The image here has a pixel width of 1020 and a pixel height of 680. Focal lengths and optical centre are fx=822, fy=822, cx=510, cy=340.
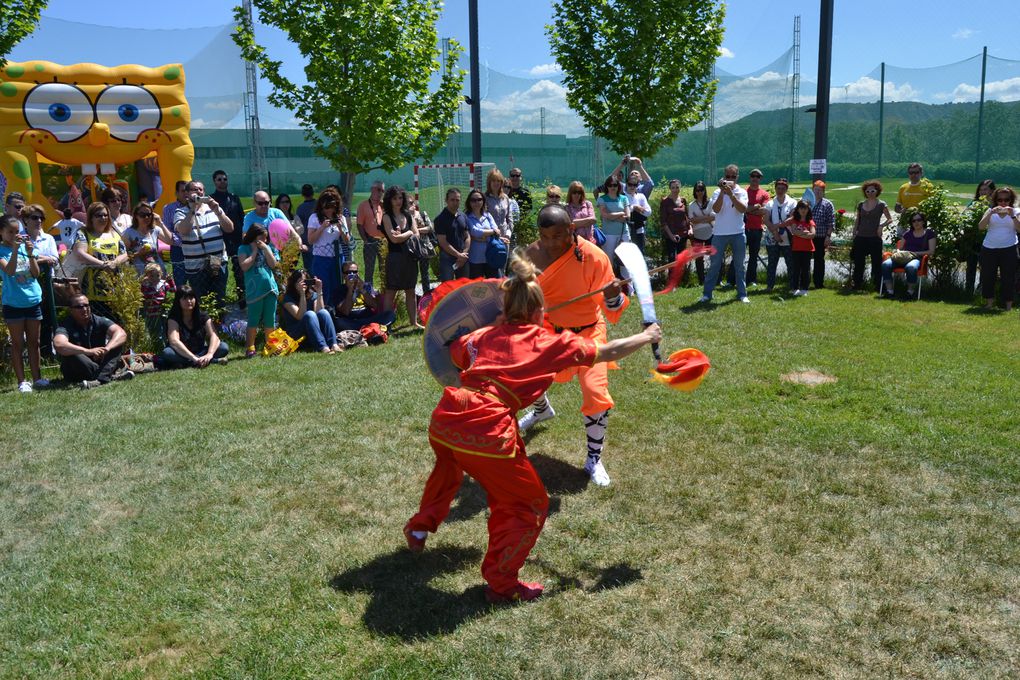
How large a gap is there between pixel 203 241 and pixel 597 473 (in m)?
6.69

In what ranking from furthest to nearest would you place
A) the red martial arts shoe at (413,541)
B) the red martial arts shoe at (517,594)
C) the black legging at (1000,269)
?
the black legging at (1000,269)
the red martial arts shoe at (413,541)
the red martial arts shoe at (517,594)

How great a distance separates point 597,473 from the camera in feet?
19.3

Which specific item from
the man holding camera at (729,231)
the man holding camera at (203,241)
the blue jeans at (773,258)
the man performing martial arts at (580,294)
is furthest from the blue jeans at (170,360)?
the blue jeans at (773,258)

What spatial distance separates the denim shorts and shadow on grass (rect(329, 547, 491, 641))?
5.92m

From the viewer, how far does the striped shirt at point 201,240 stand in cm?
1027

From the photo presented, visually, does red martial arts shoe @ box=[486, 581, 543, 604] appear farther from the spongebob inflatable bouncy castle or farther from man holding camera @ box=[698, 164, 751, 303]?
the spongebob inflatable bouncy castle

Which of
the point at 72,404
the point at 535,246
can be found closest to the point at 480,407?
the point at 535,246

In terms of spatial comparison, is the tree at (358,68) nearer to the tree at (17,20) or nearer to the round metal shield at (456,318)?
the tree at (17,20)

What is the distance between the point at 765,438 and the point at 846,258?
8.60m

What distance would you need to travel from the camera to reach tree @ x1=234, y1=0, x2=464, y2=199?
1480 centimetres

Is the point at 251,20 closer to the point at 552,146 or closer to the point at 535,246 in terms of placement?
the point at 535,246

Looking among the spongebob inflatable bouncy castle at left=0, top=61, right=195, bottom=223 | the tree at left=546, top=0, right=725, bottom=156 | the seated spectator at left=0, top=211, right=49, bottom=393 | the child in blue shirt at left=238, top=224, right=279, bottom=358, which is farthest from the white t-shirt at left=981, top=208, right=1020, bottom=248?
the spongebob inflatable bouncy castle at left=0, top=61, right=195, bottom=223

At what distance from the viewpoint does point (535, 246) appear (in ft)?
19.1

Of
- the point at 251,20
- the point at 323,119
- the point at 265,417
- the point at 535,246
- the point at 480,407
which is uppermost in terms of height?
the point at 251,20
